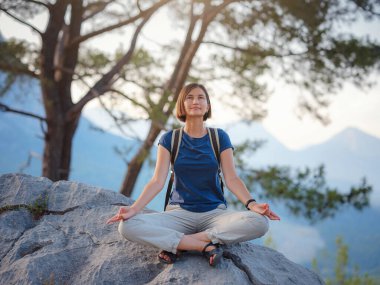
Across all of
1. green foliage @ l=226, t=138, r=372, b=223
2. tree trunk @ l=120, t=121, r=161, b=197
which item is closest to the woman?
green foliage @ l=226, t=138, r=372, b=223

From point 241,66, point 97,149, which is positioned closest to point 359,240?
point 97,149

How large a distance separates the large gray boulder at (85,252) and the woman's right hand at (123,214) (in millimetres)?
295

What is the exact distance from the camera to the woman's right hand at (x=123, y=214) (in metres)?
2.38

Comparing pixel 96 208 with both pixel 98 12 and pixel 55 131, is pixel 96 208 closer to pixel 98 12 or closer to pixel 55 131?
pixel 55 131

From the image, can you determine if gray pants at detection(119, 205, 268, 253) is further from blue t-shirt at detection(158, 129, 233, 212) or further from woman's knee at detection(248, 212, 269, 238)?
blue t-shirt at detection(158, 129, 233, 212)

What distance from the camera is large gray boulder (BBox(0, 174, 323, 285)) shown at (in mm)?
2342

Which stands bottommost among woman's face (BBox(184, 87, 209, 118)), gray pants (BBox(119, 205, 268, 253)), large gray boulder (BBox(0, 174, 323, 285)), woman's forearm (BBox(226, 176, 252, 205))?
large gray boulder (BBox(0, 174, 323, 285))

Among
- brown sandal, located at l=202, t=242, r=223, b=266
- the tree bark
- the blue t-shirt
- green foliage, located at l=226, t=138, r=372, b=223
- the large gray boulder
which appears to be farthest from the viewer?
the tree bark

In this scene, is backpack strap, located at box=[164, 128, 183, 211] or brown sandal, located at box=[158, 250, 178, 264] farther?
backpack strap, located at box=[164, 128, 183, 211]

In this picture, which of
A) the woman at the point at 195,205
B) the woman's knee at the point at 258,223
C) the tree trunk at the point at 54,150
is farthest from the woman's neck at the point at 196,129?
the tree trunk at the point at 54,150

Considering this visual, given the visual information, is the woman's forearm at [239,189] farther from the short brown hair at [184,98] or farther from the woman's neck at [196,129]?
the short brown hair at [184,98]

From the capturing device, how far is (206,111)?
2.76 m

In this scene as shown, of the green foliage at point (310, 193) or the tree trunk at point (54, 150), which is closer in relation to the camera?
the green foliage at point (310, 193)

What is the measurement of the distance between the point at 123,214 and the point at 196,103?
2.96ft
